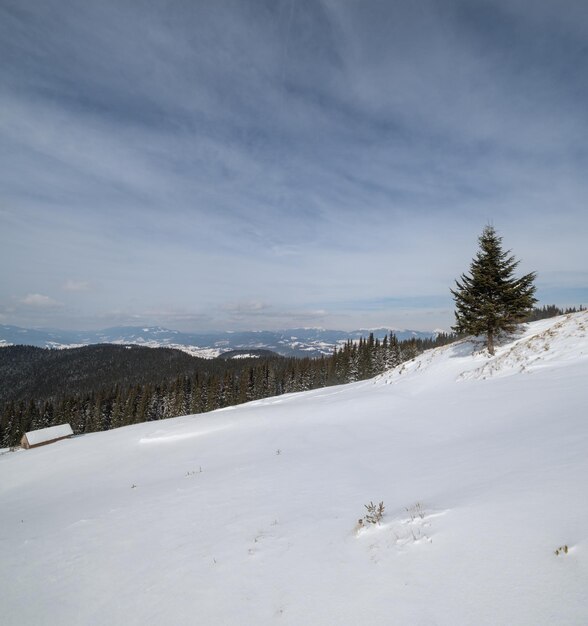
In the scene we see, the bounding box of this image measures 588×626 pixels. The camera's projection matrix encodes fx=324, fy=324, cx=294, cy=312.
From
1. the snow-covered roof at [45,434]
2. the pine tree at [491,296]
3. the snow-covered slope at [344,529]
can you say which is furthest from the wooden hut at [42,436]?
the pine tree at [491,296]

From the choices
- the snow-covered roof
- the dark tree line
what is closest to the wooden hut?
the snow-covered roof

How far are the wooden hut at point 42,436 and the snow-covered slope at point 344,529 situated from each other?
141ft

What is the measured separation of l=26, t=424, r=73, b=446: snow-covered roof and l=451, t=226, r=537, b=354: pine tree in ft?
181

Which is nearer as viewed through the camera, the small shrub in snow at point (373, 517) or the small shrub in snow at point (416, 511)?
the small shrub in snow at point (416, 511)

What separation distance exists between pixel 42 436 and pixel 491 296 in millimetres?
58502

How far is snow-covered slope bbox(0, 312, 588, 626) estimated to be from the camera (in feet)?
10.9

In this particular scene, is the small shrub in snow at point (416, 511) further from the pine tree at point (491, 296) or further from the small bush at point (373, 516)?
the pine tree at point (491, 296)

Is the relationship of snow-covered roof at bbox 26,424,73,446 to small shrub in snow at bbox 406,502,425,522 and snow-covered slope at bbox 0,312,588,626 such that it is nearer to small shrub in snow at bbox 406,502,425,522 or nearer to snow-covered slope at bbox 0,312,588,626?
snow-covered slope at bbox 0,312,588,626

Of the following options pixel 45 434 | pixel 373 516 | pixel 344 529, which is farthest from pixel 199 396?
pixel 373 516

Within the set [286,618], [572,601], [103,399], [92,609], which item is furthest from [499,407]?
[103,399]

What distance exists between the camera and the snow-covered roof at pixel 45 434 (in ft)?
149

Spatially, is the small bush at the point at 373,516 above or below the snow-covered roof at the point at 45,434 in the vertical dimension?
above

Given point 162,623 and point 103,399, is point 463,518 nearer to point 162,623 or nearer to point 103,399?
point 162,623

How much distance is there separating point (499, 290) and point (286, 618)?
25225mm
